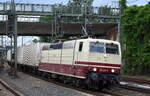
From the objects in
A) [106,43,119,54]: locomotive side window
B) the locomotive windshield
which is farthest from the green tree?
the locomotive windshield

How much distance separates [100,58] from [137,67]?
1805 cm

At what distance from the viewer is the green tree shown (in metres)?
35.1

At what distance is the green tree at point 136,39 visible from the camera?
1383 inches

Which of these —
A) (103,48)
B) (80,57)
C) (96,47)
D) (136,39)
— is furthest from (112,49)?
(136,39)

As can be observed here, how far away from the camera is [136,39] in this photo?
122 feet

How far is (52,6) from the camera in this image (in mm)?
39469

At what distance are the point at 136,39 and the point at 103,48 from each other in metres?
18.0

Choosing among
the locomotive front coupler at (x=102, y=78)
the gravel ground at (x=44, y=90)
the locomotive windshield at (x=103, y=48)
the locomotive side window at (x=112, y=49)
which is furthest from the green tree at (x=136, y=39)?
the locomotive front coupler at (x=102, y=78)

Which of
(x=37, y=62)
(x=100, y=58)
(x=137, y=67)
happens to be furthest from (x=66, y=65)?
(x=137, y=67)

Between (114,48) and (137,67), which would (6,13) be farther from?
(114,48)

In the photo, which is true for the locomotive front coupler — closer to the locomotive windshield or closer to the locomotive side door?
the locomotive side door

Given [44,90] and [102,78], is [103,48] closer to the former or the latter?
[102,78]

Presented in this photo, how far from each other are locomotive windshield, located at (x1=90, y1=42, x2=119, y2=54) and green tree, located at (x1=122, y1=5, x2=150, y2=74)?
48.2 feet

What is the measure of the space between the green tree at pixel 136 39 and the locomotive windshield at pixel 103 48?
14679 millimetres
